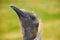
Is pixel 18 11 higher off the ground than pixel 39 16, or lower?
higher

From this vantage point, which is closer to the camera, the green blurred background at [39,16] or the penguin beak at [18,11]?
the penguin beak at [18,11]

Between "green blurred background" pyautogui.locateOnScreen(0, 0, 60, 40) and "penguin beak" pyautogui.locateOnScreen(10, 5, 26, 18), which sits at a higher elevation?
"penguin beak" pyautogui.locateOnScreen(10, 5, 26, 18)

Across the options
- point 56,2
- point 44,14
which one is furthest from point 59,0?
point 44,14

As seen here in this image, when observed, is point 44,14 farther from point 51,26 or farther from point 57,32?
point 57,32

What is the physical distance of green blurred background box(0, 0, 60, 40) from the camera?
28.9 ft

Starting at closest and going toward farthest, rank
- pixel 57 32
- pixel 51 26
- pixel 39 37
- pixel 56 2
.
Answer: pixel 39 37 → pixel 57 32 → pixel 51 26 → pixel 56 2

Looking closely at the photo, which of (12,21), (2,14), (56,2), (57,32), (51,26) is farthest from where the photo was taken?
(56,2)

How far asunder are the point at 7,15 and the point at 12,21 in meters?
0.66

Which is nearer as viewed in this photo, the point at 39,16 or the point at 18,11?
the point at 18,11

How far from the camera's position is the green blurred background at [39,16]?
8.82 meters

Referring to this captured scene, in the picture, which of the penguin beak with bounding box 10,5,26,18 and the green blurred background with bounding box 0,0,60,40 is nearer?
the penguin beak with bounding box 10,5,26,18

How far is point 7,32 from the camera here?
9352mm

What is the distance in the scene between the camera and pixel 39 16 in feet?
32.9

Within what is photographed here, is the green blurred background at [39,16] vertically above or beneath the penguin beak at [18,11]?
beneath
